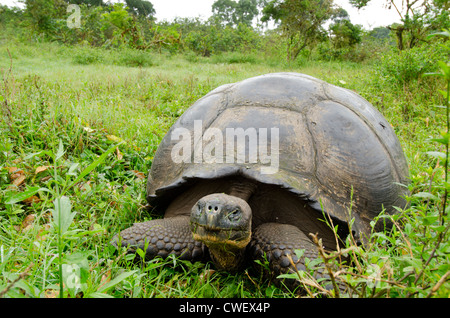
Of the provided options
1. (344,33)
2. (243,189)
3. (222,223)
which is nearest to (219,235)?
(222,223)

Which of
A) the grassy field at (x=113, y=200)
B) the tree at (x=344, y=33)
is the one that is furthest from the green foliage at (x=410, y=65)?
the tree at (x=344, y=33)

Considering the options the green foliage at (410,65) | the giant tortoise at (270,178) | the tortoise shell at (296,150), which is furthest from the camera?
the green foliage at (410,65)

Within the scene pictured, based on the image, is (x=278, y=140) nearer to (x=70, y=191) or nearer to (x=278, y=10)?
(x=70, y=191)

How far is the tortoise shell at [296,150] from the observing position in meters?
1.82

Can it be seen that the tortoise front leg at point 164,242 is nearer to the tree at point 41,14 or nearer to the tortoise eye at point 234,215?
the tortoise eye at point 234,215

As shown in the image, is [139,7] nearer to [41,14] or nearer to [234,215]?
[41,14]

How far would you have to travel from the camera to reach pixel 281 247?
65.1 inches

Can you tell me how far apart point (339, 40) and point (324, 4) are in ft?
6.17

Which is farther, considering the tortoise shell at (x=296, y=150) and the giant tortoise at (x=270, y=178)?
the tortoise shell at (x=296, y=150)

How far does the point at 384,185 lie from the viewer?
1986 millimetres

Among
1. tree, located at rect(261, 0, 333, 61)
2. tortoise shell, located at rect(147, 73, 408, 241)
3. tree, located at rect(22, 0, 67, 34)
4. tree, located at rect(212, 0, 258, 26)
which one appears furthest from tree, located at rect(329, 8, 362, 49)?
tree, located at rect(212, 0, 258, 26)

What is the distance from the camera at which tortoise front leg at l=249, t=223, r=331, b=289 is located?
1.61 metres

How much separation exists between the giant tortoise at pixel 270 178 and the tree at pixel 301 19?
12.6 m

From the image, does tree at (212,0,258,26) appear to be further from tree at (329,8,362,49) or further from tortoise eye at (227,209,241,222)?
tortoise eye at (227,209,241,222)
